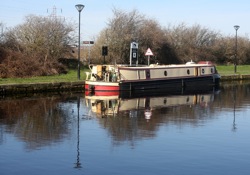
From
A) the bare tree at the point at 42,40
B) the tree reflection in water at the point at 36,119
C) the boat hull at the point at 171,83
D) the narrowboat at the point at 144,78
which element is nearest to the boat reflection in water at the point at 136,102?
the narrowboat at the point at 144,78

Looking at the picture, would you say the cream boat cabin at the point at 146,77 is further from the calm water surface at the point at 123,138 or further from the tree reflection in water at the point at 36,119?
the calm water surface at the point at 123,138

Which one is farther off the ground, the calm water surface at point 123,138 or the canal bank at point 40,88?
the canal bank at point 40,88

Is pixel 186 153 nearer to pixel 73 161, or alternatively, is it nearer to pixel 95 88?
pixel 73 161

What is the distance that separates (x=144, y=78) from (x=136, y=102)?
7.30 metres

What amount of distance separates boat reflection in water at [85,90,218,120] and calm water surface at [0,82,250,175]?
5cm

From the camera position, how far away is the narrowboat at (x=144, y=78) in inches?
1081

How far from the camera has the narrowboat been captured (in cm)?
2745

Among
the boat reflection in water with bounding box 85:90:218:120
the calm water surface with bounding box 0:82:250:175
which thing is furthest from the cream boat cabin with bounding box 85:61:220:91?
the calm water surface with bounding box 0:82:250:175

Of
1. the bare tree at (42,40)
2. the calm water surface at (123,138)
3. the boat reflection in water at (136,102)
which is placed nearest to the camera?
the calm water surface at (123,138)

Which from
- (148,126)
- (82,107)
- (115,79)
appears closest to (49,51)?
(115,79)

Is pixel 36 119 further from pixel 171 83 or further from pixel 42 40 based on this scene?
pixel 42 40

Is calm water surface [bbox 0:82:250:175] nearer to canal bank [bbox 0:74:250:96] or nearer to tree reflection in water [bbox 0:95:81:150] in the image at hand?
tree reflection in water [bbox 0:95:81:150]

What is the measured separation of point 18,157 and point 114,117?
6.83 m

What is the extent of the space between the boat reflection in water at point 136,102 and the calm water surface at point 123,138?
0.05 m
